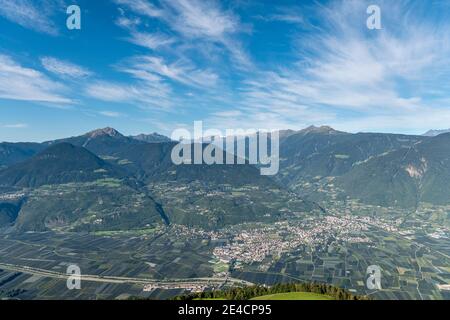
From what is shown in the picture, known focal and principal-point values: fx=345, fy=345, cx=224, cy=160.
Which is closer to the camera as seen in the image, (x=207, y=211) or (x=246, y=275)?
(x=246, y=275)

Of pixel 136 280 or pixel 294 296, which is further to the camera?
pixel 136 280

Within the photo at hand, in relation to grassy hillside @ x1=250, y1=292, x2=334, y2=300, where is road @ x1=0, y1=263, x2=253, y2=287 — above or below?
below

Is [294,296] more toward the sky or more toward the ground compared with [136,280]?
more toward the sky

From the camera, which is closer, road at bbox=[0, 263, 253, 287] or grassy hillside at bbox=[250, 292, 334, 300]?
grassy hillside at bbox=[250, 292, 334, 300]

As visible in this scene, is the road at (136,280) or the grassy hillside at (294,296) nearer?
the grassy hillside at (294,296)

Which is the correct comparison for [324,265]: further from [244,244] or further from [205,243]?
[205,243]

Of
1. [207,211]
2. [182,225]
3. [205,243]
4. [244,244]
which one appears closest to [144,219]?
[182,225]

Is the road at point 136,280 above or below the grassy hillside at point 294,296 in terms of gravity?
below
